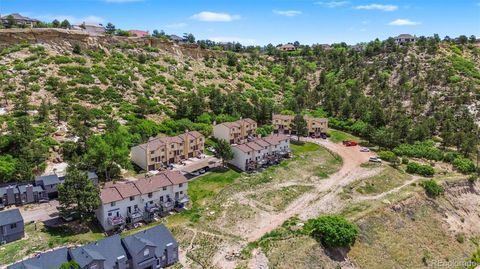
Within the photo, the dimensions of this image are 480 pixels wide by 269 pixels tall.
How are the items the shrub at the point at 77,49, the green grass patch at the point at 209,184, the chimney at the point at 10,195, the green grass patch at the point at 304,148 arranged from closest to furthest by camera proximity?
the chimney at the point at 10,195
the green grass patch at the point at 209,184
the green grass patch at the point at 304,148
the shrub at the point at 77,49

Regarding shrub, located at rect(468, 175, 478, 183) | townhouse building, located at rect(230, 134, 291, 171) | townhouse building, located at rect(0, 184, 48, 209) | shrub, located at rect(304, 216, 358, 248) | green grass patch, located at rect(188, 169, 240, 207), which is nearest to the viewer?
shrub, located at rect(304, 216, 358, 248)

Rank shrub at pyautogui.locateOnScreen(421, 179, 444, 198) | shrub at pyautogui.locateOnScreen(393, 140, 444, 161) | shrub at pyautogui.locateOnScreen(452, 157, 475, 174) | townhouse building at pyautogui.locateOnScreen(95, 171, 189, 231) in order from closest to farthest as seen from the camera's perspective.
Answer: townhouse building at pyautogui.locateOnScreen(95, 171, 189, 231), shrub at pyautogui.locateOnScreen(421, 179, 444, 198), shrub at pyautogui.locateOnScreen(452, 157, 475, 174), shrub at pyautogui.locateOnScreen(393, 140, 444, 161)

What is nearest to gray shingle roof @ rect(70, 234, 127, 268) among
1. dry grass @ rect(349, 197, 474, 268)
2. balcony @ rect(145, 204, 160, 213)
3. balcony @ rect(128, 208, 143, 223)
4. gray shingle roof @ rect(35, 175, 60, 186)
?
balcony @ rect(128, 208, 143, 223)

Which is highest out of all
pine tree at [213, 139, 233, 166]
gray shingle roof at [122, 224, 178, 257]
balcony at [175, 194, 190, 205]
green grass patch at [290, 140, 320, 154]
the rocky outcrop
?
the rocky outcrop

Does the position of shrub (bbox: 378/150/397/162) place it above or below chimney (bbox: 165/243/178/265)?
above

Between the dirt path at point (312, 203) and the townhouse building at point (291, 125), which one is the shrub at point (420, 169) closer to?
the dirt path at point (312, 203)

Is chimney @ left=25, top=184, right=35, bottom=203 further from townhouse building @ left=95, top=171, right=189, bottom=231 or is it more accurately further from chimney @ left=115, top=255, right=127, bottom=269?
chimney @ left=115, top=255, right=127, bottom=269

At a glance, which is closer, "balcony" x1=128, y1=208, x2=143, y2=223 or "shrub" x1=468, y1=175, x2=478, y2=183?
"balcony" x1=128, y1=208, x2=143, y2=223

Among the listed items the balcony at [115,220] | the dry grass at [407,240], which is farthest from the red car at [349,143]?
the balcony at [115,220]

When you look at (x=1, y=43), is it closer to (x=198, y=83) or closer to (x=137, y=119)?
(x=137, y=119)
